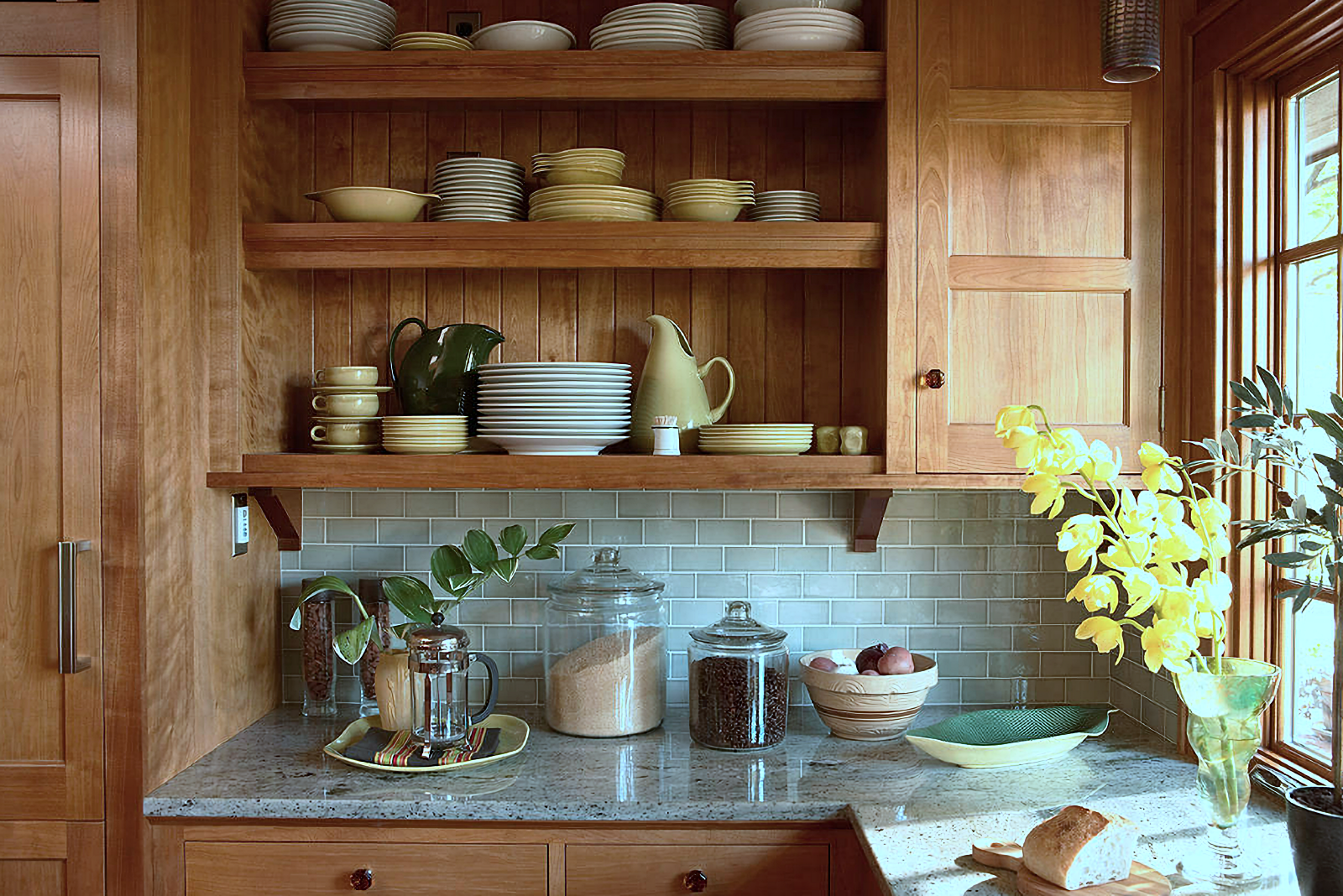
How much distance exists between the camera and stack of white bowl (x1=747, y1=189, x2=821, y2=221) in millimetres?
2256

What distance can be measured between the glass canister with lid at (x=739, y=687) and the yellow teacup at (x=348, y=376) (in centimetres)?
88

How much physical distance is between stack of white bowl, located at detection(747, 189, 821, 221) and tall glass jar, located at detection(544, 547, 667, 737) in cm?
79

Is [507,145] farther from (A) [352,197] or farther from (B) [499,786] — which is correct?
(B) [499,786]

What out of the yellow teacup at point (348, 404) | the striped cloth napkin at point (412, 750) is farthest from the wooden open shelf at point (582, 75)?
the striped cloth napkin at point (412, 750)

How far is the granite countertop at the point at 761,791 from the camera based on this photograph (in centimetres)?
175

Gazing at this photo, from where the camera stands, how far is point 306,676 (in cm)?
241

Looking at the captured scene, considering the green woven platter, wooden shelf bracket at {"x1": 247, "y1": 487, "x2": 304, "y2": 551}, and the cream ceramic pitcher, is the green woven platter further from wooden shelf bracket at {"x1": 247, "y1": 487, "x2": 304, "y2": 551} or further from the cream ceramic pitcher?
wooden shelf bracket at {"x1": 247, "y1": 487, "x2": 304, "y2": 551}

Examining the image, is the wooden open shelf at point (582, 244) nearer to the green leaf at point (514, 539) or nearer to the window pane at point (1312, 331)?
the green leaf at point (514, 539)

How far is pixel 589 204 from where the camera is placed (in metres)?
2.21

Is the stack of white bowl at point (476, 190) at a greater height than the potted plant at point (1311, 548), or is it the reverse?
the stack of white bowl at point (476, 190)

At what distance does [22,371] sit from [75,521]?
281 mm

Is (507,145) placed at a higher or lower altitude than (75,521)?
higher

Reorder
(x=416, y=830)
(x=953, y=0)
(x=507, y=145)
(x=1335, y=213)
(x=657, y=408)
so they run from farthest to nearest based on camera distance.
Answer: (x=507, y=145), (x=657, y=408), (x=953, y=0), (x=416, y=830), (x=1335, y=213)

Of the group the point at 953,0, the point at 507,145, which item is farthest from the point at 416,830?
the point at 953,0
